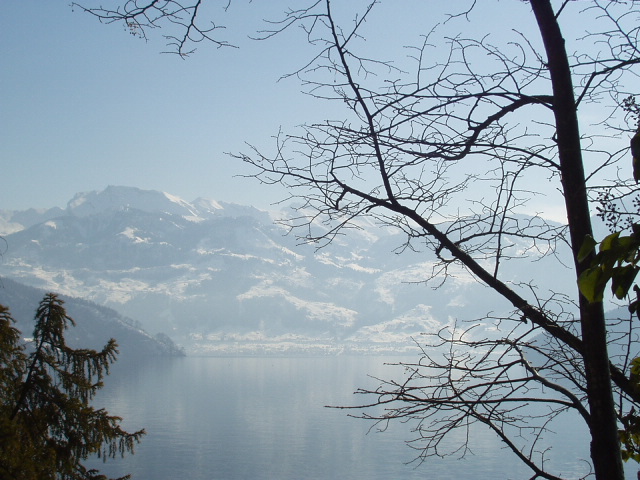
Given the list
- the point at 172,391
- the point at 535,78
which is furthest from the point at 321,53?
the point at 172,391

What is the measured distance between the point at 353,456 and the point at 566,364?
79030 mm

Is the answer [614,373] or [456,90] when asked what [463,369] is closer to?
[614,373]

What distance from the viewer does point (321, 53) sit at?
285 cm

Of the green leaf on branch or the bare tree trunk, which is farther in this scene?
the bare tree trunk

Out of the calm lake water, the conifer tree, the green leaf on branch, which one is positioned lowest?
the calm lake water

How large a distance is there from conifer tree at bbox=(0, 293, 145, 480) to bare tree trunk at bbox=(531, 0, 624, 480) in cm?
685

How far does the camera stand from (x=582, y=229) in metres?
2.20

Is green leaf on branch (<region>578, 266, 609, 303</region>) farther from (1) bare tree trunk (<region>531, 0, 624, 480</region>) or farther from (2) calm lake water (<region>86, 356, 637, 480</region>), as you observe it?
(2) calm lake water (<region>86, 356, 637, 480</region>)

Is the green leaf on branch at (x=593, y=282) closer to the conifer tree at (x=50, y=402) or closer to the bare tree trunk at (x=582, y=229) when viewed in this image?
the bare tree trunk at (x=582, y=229)

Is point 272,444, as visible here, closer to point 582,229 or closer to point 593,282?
point 582,229

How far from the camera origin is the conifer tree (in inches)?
310

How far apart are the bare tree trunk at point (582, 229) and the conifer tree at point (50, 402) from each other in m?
6.85

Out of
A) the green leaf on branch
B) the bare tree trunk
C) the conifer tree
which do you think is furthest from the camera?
the conifer tree

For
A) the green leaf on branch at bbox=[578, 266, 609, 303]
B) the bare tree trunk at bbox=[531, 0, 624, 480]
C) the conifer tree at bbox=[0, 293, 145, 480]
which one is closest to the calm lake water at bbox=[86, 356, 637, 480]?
the conifer tree at bbox=[0, 293, 145, 480]
